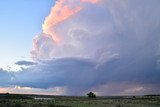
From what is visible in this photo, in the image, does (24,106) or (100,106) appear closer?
(24,106)

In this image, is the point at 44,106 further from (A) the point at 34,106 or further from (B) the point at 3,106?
(B) the point at 3,106

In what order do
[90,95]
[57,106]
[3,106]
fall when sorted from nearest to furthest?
1. [3,106]
2. [57,106]
3. [90,95]

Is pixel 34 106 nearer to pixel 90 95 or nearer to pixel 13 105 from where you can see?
pixel 13 105

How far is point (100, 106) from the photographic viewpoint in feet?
291

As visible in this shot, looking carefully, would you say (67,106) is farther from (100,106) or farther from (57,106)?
(100,106)

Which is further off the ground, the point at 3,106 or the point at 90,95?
the point at 90,95

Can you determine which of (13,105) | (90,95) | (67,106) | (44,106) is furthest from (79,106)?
(90,95)

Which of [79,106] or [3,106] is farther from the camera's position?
[79,106]

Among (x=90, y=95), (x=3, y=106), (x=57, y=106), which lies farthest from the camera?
(x=90, y=95)

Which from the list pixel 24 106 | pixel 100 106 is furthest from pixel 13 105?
pixel 100 106

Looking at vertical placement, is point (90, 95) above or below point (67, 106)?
above

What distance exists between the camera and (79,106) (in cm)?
8800

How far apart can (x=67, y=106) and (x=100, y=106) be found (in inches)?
337

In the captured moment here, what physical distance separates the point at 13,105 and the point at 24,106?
2860mm
